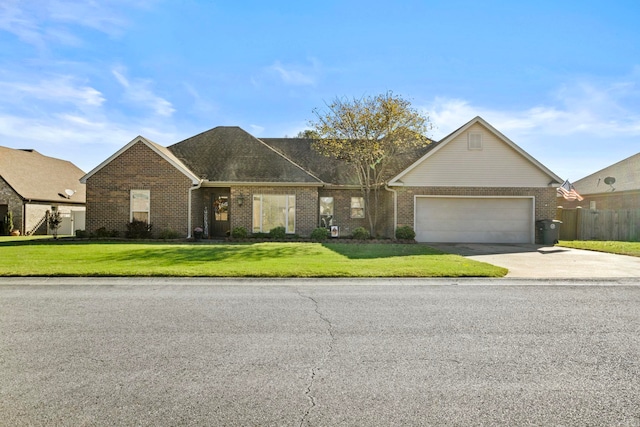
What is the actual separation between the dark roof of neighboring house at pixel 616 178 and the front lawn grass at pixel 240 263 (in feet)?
67.6

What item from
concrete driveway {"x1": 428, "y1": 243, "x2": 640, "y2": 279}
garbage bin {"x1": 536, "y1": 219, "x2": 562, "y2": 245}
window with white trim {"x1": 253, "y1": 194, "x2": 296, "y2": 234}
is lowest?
concrete driveway {"x1": 428, "y1": 243, "x2": 640, "y2": 279}

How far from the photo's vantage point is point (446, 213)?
68.9 ft

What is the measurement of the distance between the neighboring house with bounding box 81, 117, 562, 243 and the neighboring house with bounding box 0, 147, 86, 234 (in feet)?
29.6

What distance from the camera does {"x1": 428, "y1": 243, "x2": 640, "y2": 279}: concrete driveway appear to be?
1073 cm

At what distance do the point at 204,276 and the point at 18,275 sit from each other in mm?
4284

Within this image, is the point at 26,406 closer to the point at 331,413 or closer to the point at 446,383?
the point at 331,413

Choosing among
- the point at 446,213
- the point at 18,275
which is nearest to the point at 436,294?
the point at 18,275

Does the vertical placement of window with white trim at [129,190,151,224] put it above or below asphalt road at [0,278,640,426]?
above

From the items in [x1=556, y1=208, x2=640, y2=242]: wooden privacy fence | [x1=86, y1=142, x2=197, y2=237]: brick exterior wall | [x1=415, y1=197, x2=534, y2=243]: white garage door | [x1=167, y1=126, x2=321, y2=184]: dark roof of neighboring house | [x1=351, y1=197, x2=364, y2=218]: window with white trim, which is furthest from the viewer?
[x1=351, y1=197, x2=364, y2=218]: window with white trim

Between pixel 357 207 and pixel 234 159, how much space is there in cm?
706

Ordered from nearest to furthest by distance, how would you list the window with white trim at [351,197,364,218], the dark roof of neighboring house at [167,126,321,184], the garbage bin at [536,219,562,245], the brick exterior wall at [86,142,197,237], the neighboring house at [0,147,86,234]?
the garbage bin at [536,219,562,245]
the brick exterior wall at [86,142,197,237]
the dark roof of neighboring house at [167,126,321,184]
the window with white trim at [351,197,364,218]
the neighboring house at [0,147,86,234]

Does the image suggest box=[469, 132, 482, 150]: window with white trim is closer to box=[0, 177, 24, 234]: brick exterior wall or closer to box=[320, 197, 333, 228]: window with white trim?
box=[320, 197, 333, 228]: window with white trim

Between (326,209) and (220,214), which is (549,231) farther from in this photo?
(220,214)

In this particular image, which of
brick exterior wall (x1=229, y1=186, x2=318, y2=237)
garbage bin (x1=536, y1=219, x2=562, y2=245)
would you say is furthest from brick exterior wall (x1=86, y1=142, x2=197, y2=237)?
garbage bin (x1=536, y1=219, x2=562, y2=245)
